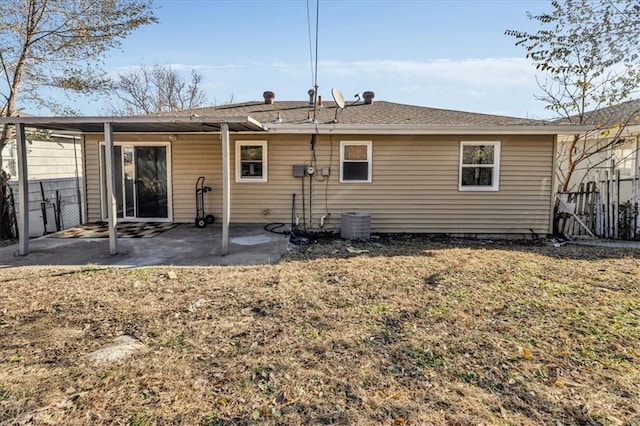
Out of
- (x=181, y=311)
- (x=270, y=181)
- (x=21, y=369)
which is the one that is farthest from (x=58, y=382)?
(x=270, y=181)

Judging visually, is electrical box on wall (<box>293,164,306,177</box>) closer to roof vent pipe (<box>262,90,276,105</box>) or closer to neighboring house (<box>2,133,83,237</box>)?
roof vent pipe (<box>262,90,276,105</box>)

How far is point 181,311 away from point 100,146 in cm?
695

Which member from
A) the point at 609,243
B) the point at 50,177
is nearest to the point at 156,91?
the point at 50,177

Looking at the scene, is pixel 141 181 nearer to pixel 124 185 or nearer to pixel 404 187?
pixel 124 185

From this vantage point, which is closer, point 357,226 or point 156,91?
point 357,226

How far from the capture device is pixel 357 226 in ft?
28.2

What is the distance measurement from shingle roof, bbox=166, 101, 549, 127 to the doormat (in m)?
2.62

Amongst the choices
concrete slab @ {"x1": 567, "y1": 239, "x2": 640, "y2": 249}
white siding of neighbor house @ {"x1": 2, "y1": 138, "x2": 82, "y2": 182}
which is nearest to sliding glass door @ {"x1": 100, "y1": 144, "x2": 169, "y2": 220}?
white siding of neighbor house @ {"x1": 2, "y1": 138, "x2": 82, "y2": 182}

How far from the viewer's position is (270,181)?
936 centimetres

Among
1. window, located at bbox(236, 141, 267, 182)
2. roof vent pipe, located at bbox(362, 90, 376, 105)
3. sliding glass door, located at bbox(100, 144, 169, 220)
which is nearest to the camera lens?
window, located at bbox(236, 141, 267, 182)

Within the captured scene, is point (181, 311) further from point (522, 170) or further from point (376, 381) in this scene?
point (522, 170)

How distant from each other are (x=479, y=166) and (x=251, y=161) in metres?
5.18

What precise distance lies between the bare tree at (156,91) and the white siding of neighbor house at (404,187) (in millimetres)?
18653

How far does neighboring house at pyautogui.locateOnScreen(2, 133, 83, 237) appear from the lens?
11086mm
